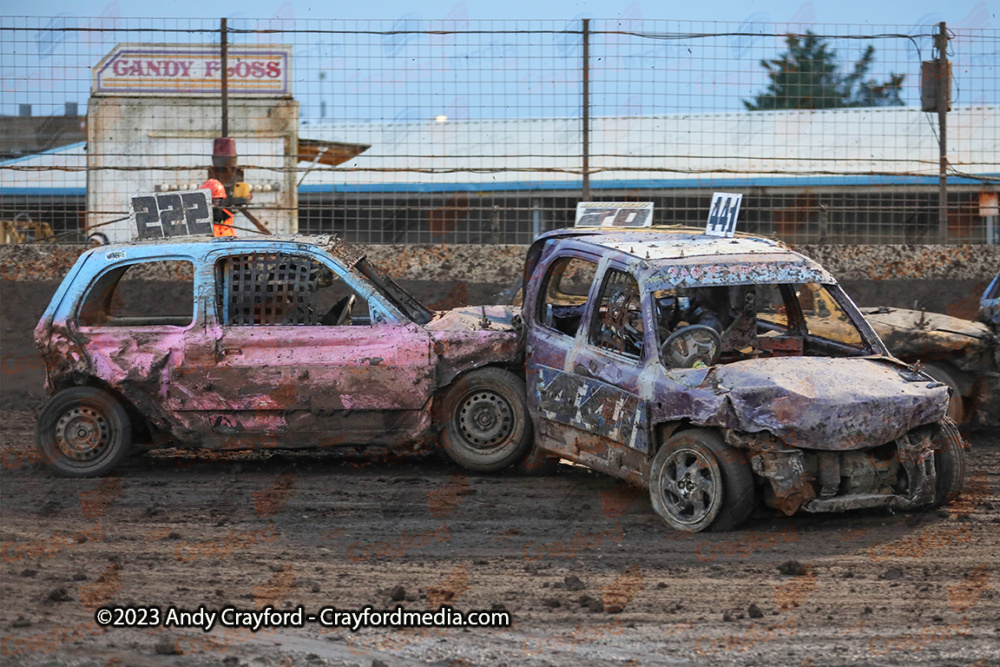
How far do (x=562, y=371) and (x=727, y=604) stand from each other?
2706mm

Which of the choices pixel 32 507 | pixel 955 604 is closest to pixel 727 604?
pixel 955 604

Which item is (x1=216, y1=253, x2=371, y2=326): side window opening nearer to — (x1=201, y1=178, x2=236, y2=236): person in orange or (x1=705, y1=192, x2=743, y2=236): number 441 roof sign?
(x1=705, y1=192, x2=743, y2=236): number 441 roof sign

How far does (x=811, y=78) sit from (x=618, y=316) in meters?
7.18

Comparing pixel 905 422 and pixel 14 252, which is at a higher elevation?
pixel 14 252

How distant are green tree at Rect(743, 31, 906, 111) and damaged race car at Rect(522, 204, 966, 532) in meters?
5.73

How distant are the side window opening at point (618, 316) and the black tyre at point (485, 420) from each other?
0.87 m

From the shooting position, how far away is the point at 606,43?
13.1 metres

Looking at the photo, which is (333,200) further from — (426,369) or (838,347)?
(838,347)

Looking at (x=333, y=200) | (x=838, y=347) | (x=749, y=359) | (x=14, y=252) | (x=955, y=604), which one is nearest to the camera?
(x=955, y=604)

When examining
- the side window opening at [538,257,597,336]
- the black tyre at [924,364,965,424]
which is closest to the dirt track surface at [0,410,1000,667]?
the black tyre at [924,364,965,424]

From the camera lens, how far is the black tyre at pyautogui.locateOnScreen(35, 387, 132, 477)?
28.0 ft

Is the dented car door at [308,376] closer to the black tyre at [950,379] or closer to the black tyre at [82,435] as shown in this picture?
the black tyre at [82,435]

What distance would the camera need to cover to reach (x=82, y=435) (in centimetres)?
857

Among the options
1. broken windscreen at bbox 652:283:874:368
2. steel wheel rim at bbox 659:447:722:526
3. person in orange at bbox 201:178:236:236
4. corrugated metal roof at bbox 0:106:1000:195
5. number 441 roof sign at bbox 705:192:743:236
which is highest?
corrugated metal roof at bbox 0:106:1000:195
